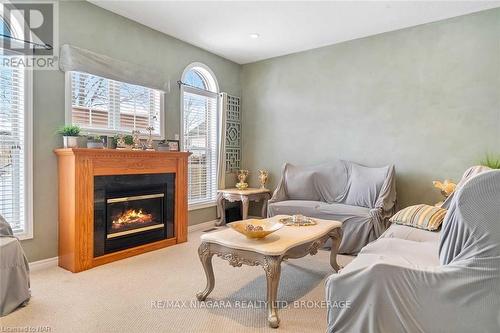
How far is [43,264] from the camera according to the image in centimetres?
312

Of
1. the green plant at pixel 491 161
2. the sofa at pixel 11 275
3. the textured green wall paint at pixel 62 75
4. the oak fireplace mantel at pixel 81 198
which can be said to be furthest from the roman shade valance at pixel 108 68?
the green plant at pixel 491 161

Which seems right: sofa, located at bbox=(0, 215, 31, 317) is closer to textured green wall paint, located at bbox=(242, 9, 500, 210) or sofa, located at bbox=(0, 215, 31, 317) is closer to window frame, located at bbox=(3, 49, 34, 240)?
window frame, located at bbox=(3, 49, 34, 240)

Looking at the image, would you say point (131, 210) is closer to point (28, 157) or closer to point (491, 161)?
point (28, 157)

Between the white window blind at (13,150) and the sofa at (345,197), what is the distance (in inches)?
113

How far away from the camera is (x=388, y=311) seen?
1.55 m

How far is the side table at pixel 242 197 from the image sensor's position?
15.6 feet

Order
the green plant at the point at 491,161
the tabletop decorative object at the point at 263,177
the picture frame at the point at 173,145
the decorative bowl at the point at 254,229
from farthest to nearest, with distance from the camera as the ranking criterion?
the tabletop decorative object at the point at 263,177
the picture frame at the point at 173,145
the green plant at the point at 491,161
the decorative bowl at the point at 254,229

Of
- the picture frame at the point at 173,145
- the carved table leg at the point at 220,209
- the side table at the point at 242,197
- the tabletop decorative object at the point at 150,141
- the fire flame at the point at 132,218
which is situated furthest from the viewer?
the carved table leg at the point at 220,209

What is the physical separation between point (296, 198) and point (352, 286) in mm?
3001

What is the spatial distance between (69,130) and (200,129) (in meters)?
2.15

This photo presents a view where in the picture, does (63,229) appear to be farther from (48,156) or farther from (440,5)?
(440,5)

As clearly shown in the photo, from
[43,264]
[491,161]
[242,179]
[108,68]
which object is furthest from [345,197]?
[43,264]

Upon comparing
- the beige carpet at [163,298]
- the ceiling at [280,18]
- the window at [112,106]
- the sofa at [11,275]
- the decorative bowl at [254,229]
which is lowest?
the beige carpet at [163,298]

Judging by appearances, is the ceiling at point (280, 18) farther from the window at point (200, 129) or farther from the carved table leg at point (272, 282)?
the carved table leg at point (272, 282)
